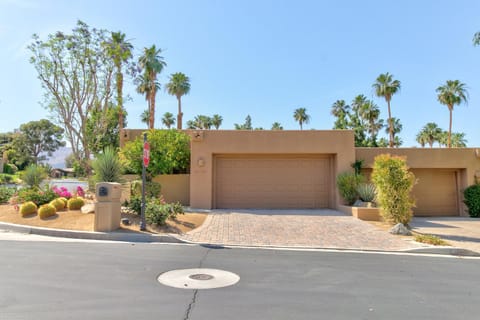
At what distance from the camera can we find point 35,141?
179 ft

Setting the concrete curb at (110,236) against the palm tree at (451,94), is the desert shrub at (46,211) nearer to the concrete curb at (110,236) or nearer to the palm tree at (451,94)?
the concrete curb at (110,236)

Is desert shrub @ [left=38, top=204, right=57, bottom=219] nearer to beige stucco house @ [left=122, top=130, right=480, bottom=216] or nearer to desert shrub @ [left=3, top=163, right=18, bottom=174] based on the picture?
beige stucco house @ [left=122, top=130, right=480, bottom=216]

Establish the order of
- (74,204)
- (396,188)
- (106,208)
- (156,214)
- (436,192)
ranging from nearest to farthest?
(106,208) → (156,214) → (396,188) → (74,204) → (436,192)

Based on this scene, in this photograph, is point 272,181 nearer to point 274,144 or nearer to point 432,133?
point 274,144

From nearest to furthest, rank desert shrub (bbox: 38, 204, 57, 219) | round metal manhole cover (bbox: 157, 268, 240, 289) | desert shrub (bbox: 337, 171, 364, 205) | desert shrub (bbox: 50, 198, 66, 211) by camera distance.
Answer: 1. round metal manhole cover (bbox: 157, 268, 240, 289)
2. desert shrub (bbox: 38, 204, 57, 219)
3. desert shrub (bbox: 50, 198, 66, 211)
4. desert shrub (bbox: 337, 171, 364, 205)

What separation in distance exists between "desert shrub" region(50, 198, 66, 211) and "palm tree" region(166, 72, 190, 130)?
24522 mm

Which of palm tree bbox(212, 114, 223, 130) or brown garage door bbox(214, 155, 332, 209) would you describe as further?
palm tree bbox(212, 114, 223, 130)

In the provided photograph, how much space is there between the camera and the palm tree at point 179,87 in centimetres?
3506

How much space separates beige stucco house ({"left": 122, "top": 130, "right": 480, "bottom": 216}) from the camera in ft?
47.2

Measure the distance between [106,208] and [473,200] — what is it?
650 inches

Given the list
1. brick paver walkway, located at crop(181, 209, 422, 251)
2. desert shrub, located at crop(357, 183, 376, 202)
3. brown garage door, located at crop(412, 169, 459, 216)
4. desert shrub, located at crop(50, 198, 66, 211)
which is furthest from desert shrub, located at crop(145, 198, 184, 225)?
brown garage door, located at crop(412, 169, 459, 216)

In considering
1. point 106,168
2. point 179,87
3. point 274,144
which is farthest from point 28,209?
point 179,87

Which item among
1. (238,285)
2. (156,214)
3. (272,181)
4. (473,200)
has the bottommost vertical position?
(238,285)

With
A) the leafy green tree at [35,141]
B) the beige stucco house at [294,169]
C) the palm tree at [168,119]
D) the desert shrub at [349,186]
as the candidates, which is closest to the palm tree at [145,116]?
the palm tree at [168,119]
